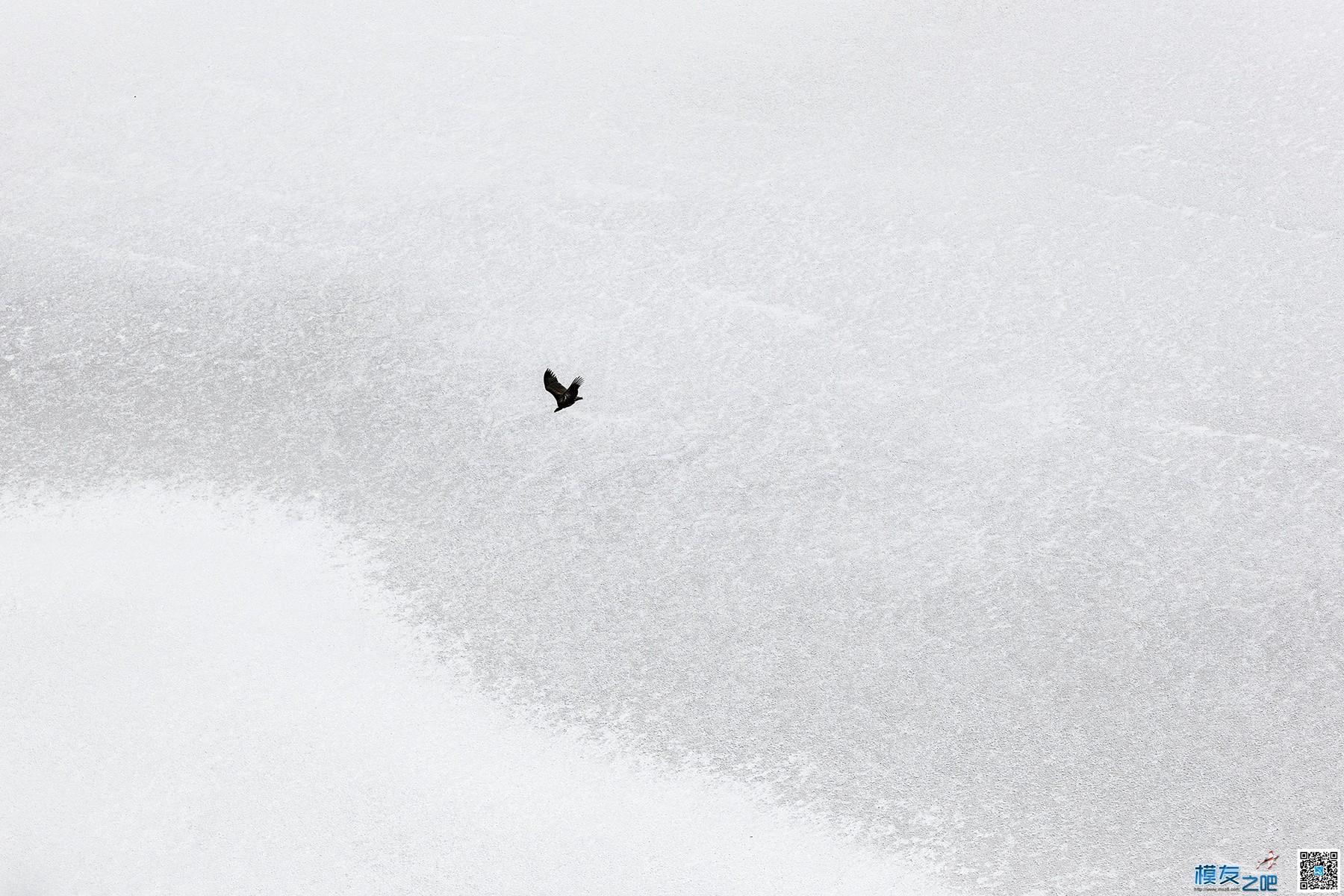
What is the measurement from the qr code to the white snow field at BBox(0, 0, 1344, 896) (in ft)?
0.69

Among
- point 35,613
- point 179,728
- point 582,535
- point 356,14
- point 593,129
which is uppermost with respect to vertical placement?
point 356,14

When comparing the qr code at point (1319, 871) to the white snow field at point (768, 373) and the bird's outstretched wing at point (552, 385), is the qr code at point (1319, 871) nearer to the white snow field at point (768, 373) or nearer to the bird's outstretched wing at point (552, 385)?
the white snow field at point (768, 373)

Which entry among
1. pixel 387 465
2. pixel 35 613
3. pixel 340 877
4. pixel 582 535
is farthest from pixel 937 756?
pixel 35 613

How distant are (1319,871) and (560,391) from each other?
402cm

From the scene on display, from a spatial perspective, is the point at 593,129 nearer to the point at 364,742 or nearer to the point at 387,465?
the point at 387,465

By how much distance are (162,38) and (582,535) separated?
7328 millimetres

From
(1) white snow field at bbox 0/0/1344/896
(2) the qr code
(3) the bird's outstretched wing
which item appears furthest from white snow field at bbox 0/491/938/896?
(2) the qr code

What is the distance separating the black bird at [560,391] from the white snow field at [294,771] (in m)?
1.38

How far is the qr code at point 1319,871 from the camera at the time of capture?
→ 501 centimetres

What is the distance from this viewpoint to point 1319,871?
16.6 feet

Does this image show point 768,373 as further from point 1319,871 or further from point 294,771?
point 1319,871

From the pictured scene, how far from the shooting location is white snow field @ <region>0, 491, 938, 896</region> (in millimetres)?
5207

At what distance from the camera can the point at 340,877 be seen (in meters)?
5.20

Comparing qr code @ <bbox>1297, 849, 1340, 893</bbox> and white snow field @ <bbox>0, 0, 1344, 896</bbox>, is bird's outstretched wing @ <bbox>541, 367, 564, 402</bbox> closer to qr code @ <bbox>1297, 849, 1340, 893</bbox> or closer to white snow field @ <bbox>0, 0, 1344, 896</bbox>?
white snow field @ <bbox>0, 0, 1344, 896</bbox>
